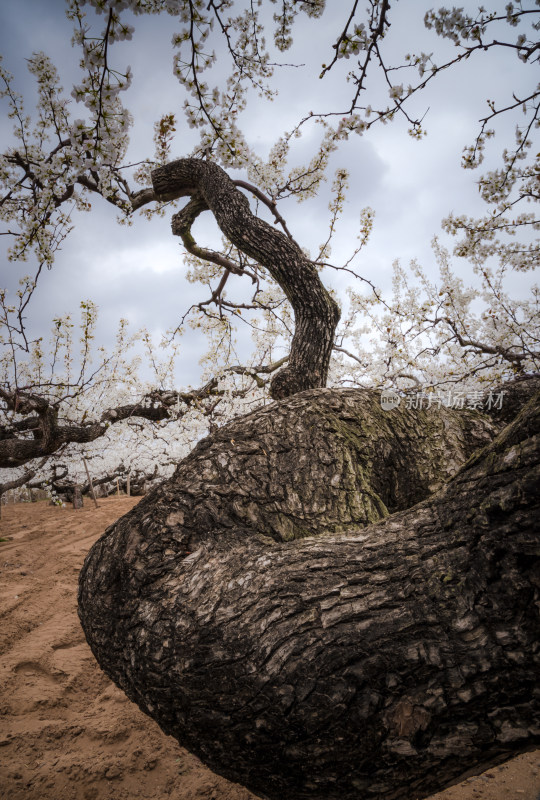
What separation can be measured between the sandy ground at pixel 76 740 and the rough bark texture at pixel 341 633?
2.84 feet

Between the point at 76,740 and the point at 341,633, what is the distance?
7.03 feet

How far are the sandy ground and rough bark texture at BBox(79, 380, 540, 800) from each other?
34.1 inches

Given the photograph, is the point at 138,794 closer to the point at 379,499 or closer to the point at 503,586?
the point at 379,499

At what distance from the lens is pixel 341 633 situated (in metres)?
1.05

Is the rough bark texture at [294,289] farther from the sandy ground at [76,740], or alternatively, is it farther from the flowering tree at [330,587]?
the sandy ground at [76,740]

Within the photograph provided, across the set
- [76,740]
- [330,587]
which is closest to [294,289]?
[330,587]

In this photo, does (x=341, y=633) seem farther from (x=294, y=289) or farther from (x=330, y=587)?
(x=294, y=289)

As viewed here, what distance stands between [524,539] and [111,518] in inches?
296

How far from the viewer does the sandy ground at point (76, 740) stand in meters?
1.81

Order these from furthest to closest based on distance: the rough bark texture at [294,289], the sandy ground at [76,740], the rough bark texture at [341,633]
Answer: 1. the rough bark texture at [294,289]
2. the sandy ground at [76,740]
3. the rough bark texture at [341,633]

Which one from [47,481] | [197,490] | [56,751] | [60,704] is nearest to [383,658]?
[197,490]

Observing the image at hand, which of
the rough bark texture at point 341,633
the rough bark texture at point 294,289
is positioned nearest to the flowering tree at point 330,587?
the rough bark texture at point 341,633

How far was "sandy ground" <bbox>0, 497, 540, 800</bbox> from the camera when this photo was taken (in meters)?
1.81

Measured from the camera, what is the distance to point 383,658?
38.9 inches
